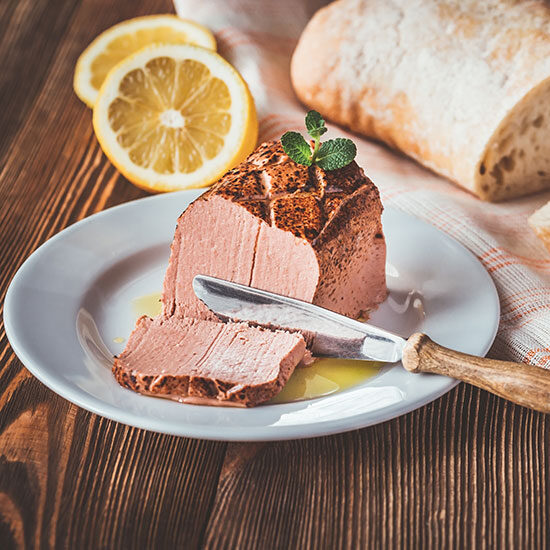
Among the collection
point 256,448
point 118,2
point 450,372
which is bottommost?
point 118,2

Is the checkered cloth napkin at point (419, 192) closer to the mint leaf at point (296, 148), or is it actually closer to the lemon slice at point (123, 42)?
the lemon slice at point (123, 42)

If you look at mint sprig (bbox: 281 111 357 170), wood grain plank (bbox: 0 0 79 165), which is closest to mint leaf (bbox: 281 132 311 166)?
mint sprig (bbox: 281 111 357 170)

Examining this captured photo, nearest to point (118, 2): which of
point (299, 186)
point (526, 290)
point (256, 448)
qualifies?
point (299, 186)

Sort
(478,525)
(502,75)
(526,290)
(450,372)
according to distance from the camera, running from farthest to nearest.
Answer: (502,75)
(526,290)
(450,372)
(478,525)

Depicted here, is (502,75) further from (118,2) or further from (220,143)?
(118,2)

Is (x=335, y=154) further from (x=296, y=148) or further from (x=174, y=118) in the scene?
(x=174, y=118)

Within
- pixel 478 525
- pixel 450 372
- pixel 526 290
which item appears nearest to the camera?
pixel 478 525
